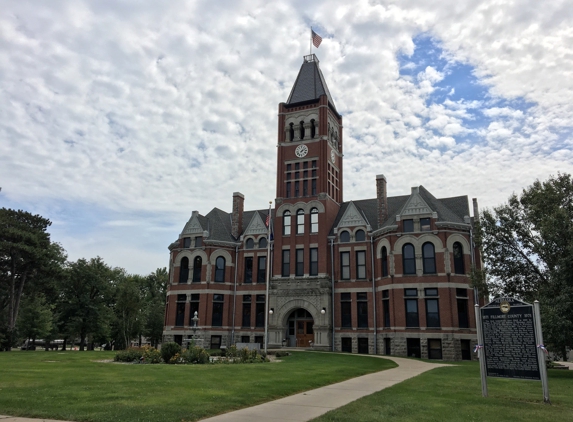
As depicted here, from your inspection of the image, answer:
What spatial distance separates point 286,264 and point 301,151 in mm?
12363

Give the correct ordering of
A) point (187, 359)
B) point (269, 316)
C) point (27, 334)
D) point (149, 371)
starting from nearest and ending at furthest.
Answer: point (149, 371)
point (187, 359)
point (269, 316)
point (27, 334)

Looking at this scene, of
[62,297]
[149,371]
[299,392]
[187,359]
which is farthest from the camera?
[62,297]

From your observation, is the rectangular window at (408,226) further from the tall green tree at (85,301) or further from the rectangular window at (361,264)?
the tall green tree at (85,301)

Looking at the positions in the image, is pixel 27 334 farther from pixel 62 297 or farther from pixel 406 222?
pixel 406 222

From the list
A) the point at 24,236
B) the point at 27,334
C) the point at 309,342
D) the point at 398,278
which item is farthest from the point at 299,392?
the point at 27,334

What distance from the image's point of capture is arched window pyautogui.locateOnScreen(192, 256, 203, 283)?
158 feet

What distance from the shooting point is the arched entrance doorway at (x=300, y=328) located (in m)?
44.0

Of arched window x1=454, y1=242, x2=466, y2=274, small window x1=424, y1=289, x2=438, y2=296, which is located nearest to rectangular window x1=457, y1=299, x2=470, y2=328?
small window x1=424, y1=289, x2=438, y2=296

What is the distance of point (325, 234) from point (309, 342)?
34.8ft

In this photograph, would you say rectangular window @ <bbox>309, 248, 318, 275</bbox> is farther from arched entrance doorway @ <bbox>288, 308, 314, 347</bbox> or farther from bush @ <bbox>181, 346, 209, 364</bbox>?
bush @ <bbox>181, 346, 209, 364</bbox>

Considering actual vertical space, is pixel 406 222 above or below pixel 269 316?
above

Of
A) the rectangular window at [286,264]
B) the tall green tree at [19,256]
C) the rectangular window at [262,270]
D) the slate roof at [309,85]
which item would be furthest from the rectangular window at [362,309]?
the tall green tree at [19,256]

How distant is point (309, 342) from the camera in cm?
4341

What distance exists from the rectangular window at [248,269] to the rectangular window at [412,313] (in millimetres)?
16900
